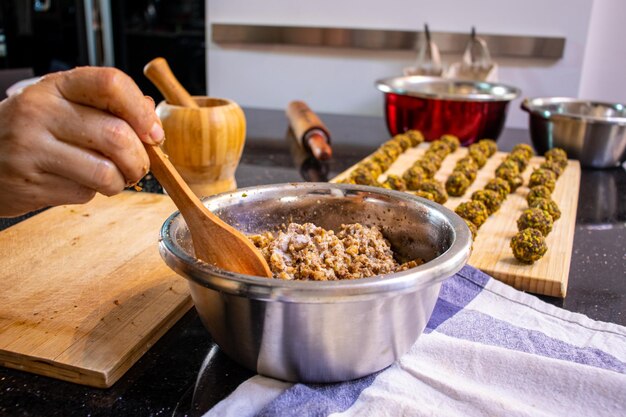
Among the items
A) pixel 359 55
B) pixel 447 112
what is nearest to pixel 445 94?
pixel 447 112

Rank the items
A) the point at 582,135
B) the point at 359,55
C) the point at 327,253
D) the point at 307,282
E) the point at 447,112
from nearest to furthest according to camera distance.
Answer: the point at 307,282 → the point at 327,253 → the point at 582,135 → the point at 447,112 → the point at 359,55

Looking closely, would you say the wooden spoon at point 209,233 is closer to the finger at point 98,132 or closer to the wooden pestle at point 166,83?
the finger at point 98,132

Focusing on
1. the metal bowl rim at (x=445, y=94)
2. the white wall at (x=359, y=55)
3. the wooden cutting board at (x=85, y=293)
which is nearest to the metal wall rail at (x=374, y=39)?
the white wall at (x=359, y=55)

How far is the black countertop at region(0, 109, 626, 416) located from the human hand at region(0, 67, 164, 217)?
0.22 meters

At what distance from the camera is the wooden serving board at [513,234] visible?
95 cm

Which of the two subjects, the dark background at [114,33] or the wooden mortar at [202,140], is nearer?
the wooden mortar at [202,140]

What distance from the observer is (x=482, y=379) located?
0.69 metres

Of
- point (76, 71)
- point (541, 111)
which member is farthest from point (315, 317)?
point (541, 111)

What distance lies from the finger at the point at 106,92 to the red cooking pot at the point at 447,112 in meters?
1.21

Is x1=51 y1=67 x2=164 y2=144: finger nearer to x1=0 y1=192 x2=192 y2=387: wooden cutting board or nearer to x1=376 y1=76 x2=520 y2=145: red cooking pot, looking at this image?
x1=0 y1=192 x2=192 y2=387: wooden cutting board

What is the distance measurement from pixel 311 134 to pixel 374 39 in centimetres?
112

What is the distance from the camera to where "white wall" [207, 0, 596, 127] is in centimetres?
247

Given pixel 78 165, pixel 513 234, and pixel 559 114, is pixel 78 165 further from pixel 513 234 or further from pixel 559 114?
pixel 559 114

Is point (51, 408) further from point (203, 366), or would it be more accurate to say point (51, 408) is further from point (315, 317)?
point (315, 317)
